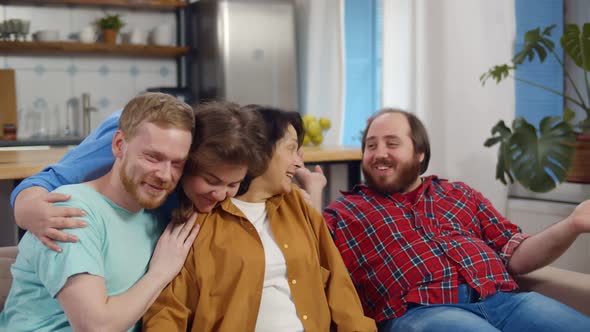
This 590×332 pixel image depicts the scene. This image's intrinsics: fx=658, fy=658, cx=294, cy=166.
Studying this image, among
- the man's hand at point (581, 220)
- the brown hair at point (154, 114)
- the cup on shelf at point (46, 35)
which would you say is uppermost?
the cup on shelf at point (46, 35)

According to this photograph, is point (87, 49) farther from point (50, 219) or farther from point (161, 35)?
point (50, 219)

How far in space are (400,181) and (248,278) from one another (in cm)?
74

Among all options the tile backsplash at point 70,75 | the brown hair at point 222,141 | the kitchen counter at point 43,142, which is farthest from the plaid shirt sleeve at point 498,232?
the tile backsplash at point 70,75

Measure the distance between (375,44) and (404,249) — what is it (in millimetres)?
2909

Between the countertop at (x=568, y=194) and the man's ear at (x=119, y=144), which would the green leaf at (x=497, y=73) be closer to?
the countertop at (x=568, y=194)

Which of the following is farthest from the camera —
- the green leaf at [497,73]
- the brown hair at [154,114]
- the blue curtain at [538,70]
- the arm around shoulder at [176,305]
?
the blue curtain at [538,70]

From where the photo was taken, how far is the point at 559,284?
2.02 m

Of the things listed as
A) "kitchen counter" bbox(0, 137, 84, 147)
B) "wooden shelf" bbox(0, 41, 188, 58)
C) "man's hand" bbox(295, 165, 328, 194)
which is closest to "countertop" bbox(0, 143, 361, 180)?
"man's hand" bbox(295, 165, 328, 194)

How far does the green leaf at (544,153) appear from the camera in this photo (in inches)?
Answer: 116

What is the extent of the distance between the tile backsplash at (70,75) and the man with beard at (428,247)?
3663 millimetres

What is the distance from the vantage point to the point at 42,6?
16.7 feet

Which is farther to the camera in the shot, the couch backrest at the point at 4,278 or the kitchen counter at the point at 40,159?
the kitchen counter at the point at 40,159

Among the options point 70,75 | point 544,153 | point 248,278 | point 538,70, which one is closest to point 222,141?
point 248,278

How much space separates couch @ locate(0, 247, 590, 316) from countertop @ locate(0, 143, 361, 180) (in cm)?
27
